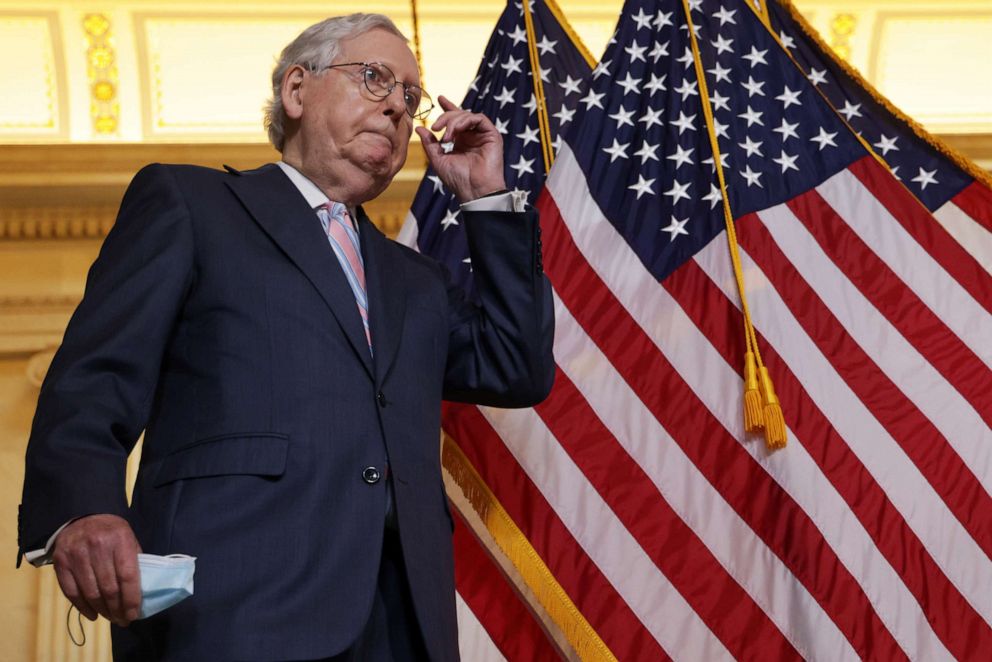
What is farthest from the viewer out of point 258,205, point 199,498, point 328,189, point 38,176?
point 38,176

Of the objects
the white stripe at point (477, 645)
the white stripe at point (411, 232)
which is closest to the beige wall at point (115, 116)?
the white stripe at point (411, 232)

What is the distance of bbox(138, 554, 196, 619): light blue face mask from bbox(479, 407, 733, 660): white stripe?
149cm

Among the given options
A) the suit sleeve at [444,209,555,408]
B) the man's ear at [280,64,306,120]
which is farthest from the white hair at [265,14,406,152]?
the suit sleeve at [444,209,555,408]

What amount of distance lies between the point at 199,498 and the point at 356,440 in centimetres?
22

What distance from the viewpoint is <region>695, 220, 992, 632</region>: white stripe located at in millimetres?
2816

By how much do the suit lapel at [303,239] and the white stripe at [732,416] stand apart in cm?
120

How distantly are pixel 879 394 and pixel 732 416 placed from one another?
33 cm

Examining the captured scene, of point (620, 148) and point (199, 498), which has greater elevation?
point (620, 148)

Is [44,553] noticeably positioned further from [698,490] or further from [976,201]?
[976,201]

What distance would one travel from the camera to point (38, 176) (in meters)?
4.94

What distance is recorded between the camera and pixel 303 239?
1.97 metres

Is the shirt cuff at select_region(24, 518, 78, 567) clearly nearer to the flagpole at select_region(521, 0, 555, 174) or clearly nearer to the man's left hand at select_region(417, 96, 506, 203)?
the man's left hand at select_region(417, 96, 506, 203)

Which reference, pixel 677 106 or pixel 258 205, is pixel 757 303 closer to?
pixel 677 106

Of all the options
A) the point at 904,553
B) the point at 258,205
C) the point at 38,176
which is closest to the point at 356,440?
the point at 258,205
